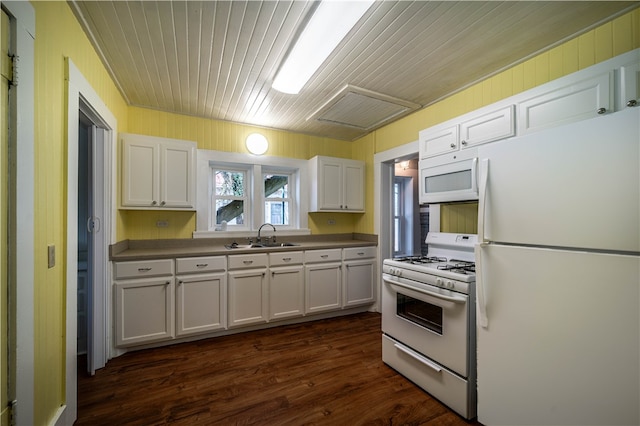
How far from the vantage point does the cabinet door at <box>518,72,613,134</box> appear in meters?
1.60

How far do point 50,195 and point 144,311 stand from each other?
1.51 metres

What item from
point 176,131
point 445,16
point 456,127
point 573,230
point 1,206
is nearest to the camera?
point 1,206

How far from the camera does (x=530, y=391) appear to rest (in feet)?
4.52

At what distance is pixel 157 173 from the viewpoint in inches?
110

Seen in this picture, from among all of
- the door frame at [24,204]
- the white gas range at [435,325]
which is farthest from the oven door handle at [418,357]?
the door frame at [24,204]

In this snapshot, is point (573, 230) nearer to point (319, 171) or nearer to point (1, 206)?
point (1, 206)

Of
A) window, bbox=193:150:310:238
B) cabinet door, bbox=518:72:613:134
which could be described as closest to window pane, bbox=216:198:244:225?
window, bbox=193:150:310:238

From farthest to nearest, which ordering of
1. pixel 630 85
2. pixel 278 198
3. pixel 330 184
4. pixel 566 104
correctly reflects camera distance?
pixel 278 198 → pixel 330 184 → pixel 566 104 → pixel 630 85

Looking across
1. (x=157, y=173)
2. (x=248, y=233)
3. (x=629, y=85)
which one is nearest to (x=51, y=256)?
(x=157, y=173)

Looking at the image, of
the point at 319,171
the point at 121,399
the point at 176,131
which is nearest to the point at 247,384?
the point at 121,399

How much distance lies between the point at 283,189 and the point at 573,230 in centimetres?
320

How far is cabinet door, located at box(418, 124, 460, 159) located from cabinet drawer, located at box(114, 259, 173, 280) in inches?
105

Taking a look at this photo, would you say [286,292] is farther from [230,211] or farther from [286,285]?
[230,211]

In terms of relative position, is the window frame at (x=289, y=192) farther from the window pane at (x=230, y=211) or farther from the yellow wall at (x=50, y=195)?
the yellow wall at (x=50, y=195)
